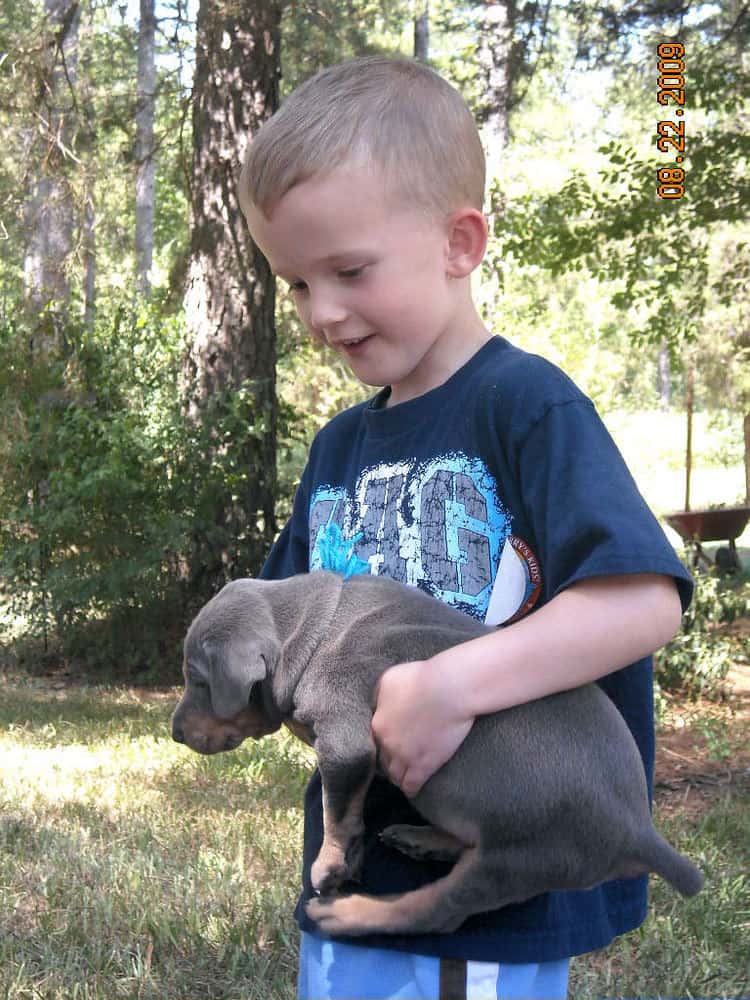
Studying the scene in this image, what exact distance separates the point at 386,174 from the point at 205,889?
3422 millimetres

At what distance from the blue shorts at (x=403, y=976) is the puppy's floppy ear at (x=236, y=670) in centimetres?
51

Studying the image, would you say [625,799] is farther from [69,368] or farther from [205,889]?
[69,368]

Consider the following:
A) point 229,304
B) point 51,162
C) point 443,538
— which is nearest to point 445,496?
point 443,538

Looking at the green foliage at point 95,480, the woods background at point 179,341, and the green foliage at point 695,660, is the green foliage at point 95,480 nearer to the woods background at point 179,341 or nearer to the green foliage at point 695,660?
the woods background at point 179,341

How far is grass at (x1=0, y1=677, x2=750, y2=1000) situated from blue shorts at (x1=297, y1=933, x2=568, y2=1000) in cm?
188

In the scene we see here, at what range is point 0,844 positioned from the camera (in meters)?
5.31

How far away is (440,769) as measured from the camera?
1.88 m

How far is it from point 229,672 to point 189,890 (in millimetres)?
2888

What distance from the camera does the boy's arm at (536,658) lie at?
1.81 m

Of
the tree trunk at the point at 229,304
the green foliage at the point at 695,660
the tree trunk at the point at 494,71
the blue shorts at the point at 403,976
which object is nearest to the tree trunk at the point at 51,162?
the tree trunk at the point at 229,304

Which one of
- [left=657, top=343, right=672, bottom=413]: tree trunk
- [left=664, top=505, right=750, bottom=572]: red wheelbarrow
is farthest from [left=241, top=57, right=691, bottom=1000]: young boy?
[left=657, top=343, right=672, bottom=413]: tree trunk

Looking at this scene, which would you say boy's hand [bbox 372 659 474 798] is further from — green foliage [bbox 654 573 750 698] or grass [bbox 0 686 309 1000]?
green foliage [bbox 654 573 750 698]

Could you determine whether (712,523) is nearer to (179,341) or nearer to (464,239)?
(179,341)

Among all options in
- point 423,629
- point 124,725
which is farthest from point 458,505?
point 124,725
